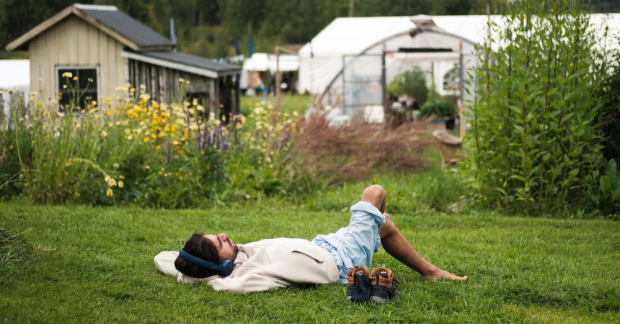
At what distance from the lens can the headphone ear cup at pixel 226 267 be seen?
163 inches

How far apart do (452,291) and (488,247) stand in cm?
150

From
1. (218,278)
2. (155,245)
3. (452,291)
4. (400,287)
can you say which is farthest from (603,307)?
(155,245)

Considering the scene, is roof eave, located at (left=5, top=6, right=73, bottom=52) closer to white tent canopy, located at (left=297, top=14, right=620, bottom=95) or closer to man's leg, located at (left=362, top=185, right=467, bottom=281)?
white tent canopy, located at (left=297, top=14, right=620, bottom=95)

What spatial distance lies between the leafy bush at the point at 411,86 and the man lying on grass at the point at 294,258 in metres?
19.9

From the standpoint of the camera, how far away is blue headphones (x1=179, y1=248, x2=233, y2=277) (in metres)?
4.09

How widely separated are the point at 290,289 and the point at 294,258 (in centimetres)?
22

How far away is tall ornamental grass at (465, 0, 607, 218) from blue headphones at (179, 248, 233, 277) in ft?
12.6

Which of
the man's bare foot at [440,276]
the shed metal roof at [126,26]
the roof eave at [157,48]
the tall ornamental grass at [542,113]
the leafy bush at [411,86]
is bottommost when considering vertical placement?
the man's bare foot at [440,276]

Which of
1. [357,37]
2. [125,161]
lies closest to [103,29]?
[125,161]

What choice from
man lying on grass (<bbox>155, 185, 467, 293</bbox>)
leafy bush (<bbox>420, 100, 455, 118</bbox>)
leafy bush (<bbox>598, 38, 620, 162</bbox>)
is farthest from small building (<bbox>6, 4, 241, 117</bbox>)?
man lying on grass (<bbox>155, 185, 467, 293</bbox>)

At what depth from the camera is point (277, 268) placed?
4102 millimetres

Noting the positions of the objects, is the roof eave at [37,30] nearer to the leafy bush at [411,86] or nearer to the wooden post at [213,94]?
the wooden post at [213,94]

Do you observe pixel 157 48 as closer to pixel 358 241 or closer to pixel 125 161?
pixel 125 161

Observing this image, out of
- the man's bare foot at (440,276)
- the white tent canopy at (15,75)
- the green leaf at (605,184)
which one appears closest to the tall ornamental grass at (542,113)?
the green leaf at (605,184)
